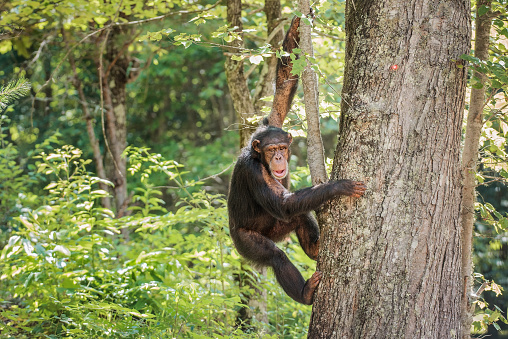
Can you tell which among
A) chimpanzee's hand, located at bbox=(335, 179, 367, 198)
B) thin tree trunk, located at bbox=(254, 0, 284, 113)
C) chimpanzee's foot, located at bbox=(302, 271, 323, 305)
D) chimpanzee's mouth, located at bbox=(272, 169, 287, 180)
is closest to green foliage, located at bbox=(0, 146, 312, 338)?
chimpanzee's foot, located at bbox=(302, 271, 323, 305)

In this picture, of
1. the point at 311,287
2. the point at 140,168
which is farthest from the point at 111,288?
the point at 140,168

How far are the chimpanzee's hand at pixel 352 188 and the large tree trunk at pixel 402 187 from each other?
0.05 m

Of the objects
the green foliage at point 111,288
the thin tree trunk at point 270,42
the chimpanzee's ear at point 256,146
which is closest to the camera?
the green foliage at point 111,288

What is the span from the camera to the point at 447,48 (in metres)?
2.68

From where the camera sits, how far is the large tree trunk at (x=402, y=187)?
101 inches

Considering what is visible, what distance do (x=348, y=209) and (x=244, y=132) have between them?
3.09m

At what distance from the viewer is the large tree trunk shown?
2.57 metres

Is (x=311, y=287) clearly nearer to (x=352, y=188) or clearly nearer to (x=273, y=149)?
(x=352, y=188)

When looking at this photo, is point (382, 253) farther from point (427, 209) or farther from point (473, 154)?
point (473, 154)

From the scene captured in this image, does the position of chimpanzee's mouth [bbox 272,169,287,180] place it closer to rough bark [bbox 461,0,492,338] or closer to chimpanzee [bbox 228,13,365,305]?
chimpanzee [bbox 228,13,365,305]

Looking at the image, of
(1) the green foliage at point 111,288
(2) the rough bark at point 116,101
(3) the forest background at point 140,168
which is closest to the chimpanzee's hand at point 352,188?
(3) the forest background at point 140,168

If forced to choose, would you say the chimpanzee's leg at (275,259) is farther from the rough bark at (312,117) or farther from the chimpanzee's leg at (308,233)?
the rough bark at (312,117)

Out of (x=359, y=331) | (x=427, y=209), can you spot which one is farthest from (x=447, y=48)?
(x=359, y=331)

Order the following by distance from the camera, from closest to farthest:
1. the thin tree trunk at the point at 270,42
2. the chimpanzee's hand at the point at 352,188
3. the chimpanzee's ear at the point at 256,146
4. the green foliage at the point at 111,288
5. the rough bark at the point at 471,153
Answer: the chimpanzee's hand at the point at 352,188, the rough bark at the point at 471,153, the green foliage at the point at 111,288, the chimpanzee's ear at the point at 256,146, the thin tree trunk at the point at 270,42
